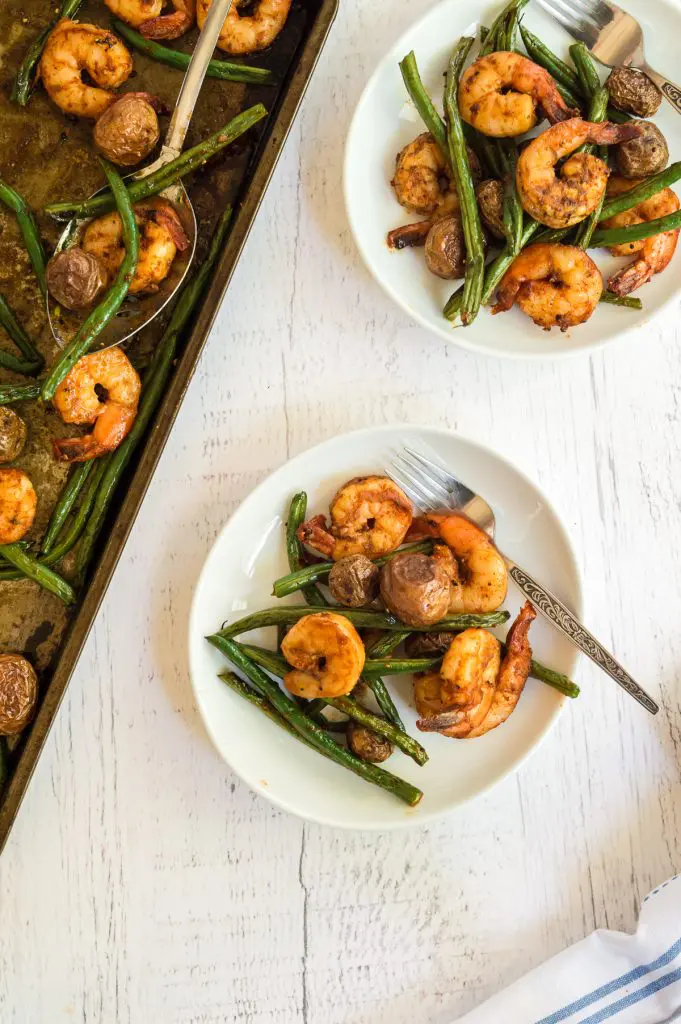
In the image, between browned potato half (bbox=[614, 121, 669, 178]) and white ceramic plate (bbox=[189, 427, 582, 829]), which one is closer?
browned potato half (bbox=[614, 121, 669, 178])

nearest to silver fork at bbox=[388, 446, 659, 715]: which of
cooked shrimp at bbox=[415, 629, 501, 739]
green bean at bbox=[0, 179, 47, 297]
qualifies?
cooked shrimp at bbox=[415, 629, 501, 739]

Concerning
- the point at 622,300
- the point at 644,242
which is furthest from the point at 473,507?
the point at 644,242

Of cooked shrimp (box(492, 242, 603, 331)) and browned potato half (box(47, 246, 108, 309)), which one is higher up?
cooked shrimp (box(492, 242, 603, 331))

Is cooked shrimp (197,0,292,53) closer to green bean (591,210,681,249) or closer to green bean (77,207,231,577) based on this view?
green bean (77,207,231,577)

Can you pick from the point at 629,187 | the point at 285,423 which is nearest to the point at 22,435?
the point at 285,423

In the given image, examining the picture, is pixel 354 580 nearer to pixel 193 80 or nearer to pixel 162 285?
pixel 162 285
